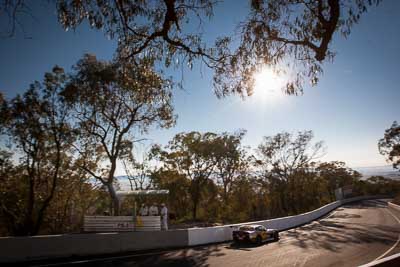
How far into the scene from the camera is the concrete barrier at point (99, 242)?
10922 millimetres

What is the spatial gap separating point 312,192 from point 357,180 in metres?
27.2

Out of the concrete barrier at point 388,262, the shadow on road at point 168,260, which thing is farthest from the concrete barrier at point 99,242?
the concrete barrier at point 388,262

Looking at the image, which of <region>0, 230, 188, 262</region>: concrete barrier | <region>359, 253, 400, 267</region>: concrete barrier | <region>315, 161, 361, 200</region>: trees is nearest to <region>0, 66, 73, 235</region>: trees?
<region>0, 230, 188, 262</region>: concrete barrier

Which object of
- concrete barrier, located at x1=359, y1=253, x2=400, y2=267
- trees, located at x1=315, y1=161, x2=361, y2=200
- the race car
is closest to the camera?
concrete barrier, located at x1=359, y1=253, x2=400, y2=267

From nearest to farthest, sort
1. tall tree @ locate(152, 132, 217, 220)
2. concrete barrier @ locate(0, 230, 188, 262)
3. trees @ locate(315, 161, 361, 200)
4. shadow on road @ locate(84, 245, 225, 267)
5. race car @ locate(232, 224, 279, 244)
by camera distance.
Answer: shadow on road @ locate(84, 245, 225, 267) < concrete barrier @ locate(0, 230, 188, 262) < race car @ locate(232, 224, 279, 244) < tall tree @ locate(152, 132, 217, 220) < trees @ locate(315, 161, 361, 200)

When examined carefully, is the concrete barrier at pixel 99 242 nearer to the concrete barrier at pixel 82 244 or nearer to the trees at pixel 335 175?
the concrete barrier at pixel 82 244

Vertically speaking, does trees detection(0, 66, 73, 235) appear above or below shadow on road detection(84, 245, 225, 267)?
above

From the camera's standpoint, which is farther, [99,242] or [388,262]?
[99,242]

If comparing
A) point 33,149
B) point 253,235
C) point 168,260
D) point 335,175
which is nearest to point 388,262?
point 168,260

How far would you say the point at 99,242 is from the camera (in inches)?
506

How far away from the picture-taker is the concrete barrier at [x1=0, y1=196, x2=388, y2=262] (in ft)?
35.8

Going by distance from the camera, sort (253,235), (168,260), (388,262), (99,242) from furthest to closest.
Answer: (253,235) → (99,242) → (168,260) → (388,262)

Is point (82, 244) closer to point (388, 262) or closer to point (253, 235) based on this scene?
point (253, 235)

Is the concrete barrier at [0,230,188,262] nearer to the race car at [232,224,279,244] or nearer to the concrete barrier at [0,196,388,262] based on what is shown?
the concrete barrier at [0,196,388,262]
